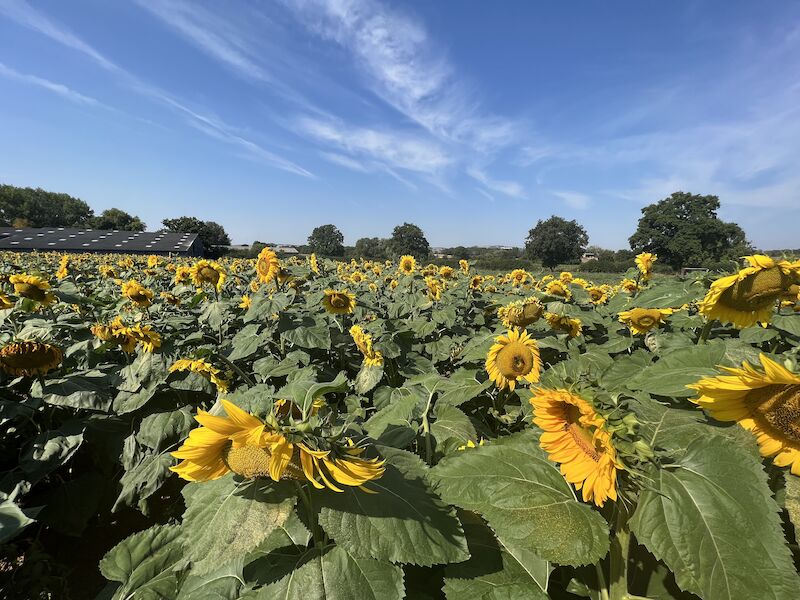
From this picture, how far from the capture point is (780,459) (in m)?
1.12

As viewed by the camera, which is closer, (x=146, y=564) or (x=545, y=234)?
(x=146, y=564)

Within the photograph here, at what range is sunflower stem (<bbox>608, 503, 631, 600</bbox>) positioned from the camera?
109 cm

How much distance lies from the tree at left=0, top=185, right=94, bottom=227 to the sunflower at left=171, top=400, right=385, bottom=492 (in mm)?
94594

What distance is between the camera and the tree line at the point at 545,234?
40000 millimetres

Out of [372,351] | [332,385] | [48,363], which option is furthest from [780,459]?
[48,363]

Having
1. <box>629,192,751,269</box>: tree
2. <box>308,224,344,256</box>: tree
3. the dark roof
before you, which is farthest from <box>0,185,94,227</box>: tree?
<box>629,192,751,269</box>: tree

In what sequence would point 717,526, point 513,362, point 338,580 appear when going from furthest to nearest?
1. point 513,362
2. point 338,580
3. point 717,526

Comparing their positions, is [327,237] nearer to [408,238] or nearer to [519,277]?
[408,238]

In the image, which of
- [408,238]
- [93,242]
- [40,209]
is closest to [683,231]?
[408,238]

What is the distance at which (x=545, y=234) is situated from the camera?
64.2 m

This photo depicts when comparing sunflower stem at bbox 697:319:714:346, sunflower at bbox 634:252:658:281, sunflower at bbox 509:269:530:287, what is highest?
sunflower at bbox 634:252:658:281

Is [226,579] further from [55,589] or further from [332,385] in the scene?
[55,589]

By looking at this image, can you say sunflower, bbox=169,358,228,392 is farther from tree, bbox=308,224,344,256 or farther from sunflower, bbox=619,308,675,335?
tree, bbox=308,224,344,256

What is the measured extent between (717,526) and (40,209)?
10570 cm
